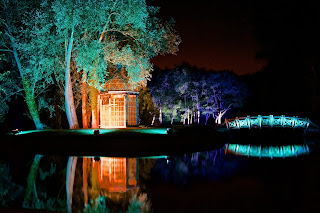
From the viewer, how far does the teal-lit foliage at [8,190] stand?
8256mm

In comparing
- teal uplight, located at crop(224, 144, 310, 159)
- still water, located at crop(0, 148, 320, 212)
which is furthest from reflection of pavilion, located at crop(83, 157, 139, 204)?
teal uplight, located at crop(224, 144, 310, 159)

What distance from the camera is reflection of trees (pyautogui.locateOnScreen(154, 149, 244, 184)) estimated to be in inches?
460

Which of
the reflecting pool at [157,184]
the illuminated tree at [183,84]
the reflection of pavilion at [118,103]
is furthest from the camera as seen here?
the illuminated tree at [183,84]

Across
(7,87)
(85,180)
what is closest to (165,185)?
(85,180)

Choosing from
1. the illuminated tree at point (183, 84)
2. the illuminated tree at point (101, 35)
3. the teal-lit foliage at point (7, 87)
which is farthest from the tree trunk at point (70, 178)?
the illuminated tree at point (183, 84)

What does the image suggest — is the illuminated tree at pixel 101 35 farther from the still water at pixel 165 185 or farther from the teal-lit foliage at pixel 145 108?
the teal-lit foliage at pixel 145 108

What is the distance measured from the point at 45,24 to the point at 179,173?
14464 mm

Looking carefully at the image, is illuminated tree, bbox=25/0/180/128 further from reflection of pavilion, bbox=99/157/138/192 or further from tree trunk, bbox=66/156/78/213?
reflection of pavilion, bbox=99/157/138/192

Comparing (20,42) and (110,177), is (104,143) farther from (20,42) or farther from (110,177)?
(20,42)

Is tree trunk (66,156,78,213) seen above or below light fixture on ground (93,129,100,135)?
below

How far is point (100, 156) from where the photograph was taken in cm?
1698

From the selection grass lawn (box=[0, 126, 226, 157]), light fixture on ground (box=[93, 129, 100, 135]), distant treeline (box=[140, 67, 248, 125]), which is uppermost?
distant treeline (box=[140, 67, 248, 125])

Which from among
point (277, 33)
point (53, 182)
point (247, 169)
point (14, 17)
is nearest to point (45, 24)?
point (14, 17)

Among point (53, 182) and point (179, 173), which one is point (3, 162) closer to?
point (53, 182)
